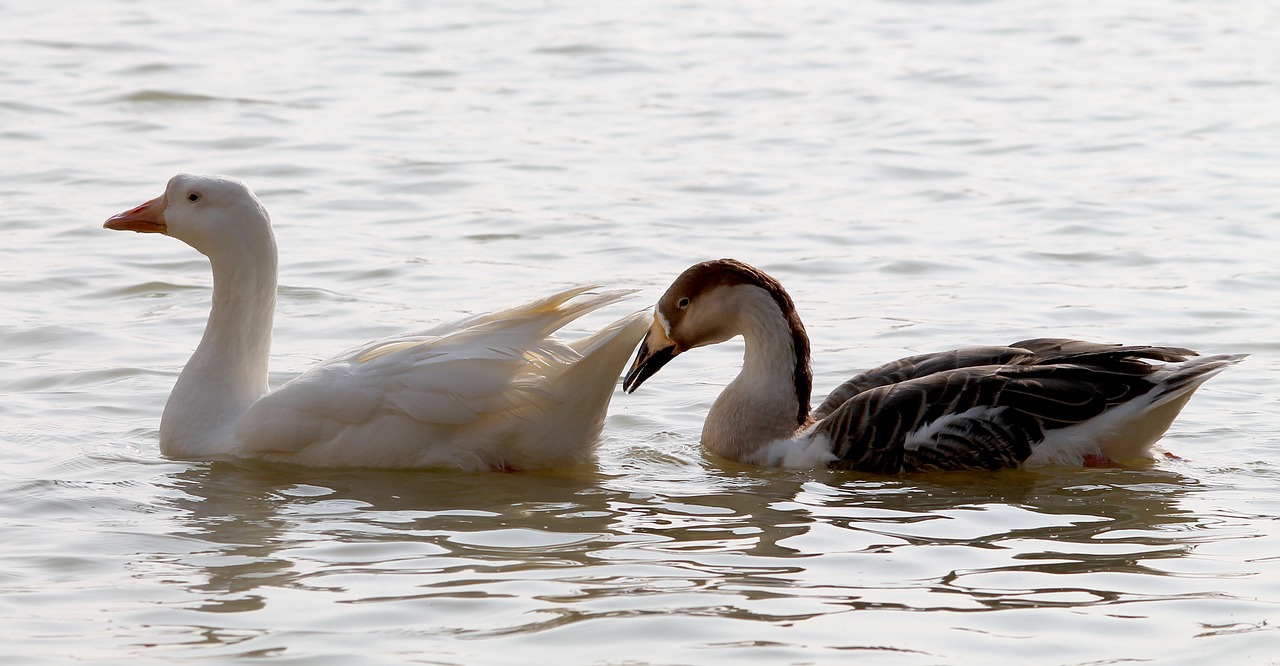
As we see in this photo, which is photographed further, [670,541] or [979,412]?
[979,412]

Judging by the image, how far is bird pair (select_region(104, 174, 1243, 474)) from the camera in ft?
24.8

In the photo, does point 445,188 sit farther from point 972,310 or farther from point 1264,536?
point 1264,536

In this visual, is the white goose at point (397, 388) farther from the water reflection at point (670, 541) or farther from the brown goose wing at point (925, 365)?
the brown goose wing at point (925, 365)

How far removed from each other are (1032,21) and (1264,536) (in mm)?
15321

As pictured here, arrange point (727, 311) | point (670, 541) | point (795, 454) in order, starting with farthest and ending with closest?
1. point (727, 311)
2. point (795, 454)
3. point (670, 541)

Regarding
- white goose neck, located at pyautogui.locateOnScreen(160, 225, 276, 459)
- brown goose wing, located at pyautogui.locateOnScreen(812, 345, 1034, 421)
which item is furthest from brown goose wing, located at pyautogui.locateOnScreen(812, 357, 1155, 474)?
white goose neck, located at pyautogui.locateOnScreen(160, 225, 276, 459)

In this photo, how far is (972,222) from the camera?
12805mm

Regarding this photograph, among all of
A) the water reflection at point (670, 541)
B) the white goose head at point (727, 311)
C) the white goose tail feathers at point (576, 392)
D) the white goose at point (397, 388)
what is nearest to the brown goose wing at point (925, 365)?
the white goose head at point (727, 311)

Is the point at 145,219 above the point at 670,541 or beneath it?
above

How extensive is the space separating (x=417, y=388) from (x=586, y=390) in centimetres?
73

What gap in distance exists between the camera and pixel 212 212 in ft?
26.3

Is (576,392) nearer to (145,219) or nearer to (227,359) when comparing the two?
(227,359)

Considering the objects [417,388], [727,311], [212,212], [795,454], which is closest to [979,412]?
[795,454]

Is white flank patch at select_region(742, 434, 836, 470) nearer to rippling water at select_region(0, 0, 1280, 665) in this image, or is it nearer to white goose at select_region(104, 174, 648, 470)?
rippling water at select_region(0, 0, 1280, 665)
